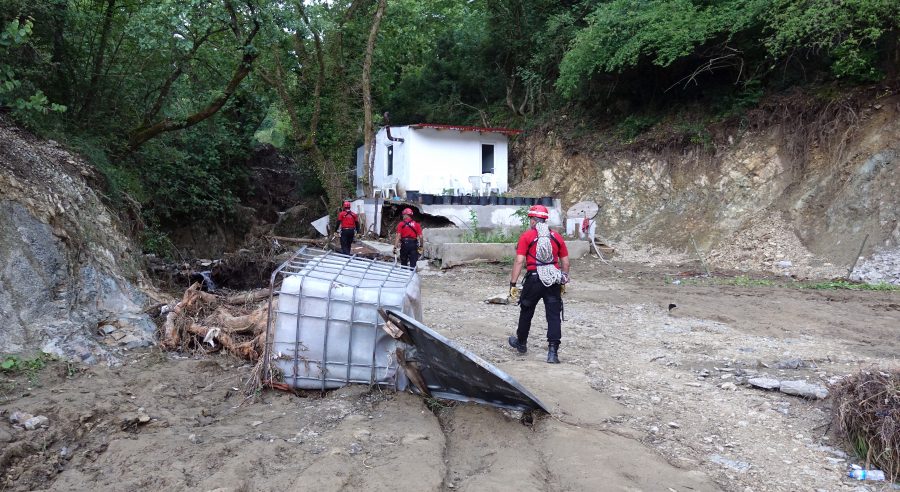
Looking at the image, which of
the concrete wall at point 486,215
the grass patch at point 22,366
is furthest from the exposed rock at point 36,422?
the concrete wall at point 486,215

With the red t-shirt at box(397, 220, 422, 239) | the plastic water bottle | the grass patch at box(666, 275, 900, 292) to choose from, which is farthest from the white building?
the plastic water bottle

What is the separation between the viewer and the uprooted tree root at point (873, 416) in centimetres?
396

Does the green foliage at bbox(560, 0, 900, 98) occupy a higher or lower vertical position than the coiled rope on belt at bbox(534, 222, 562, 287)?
higher

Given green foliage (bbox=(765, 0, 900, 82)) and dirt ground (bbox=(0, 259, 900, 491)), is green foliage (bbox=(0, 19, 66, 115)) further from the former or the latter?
green foliage (bbox=(765, 0, 900, 82))

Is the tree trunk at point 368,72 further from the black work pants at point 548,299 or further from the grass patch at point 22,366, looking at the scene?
the grass patch at point 22,366

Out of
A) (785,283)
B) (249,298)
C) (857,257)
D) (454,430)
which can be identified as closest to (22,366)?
(249,298)

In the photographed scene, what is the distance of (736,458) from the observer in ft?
13.9

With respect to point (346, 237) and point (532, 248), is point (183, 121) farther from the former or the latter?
point (532, 248)

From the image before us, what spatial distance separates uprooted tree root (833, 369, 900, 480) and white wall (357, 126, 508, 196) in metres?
19.1

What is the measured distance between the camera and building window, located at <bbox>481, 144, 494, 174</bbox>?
79.2 ft

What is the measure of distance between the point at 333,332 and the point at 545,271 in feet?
7.83

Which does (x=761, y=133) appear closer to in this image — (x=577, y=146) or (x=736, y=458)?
(x=577, y=146)

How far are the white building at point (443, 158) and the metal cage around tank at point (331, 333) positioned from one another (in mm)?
17628

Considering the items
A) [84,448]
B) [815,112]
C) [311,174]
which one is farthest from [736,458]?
[311,174]
